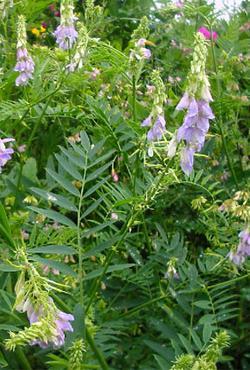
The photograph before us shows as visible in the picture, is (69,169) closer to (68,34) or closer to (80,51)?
(80,51)

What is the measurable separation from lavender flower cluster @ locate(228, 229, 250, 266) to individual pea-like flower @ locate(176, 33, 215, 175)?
0.42m

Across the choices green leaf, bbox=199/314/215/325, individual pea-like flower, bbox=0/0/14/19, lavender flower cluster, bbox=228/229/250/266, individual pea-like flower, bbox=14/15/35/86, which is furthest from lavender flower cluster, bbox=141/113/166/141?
individual pea-like flower, bbox=0/0/14/19

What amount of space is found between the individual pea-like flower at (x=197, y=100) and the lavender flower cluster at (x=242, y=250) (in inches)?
16.4

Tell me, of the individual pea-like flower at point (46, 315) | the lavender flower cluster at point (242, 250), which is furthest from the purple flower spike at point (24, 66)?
the individual pea-like flower at point (46, 315)

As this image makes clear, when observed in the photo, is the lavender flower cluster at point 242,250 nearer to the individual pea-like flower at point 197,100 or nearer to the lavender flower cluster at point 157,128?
the lavender flower cluster at point 157,128

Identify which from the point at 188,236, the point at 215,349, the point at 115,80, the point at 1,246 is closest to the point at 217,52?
the point at 115,80

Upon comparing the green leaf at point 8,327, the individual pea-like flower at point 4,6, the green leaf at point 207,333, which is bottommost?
the green leaf at point 8,327

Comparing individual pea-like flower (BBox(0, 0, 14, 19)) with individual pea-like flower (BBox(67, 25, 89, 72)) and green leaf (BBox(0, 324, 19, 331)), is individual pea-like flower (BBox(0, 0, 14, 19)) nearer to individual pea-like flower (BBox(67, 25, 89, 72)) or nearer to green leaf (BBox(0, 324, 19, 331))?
individual pea-like flower (BBox(67, 25, 89, 72))

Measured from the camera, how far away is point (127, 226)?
1424 mm

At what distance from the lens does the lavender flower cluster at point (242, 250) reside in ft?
5.17

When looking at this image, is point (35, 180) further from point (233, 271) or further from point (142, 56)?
point (233, 271)

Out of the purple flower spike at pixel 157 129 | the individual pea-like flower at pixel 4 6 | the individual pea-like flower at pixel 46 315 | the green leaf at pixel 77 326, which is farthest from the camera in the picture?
the individual pea-like flower at pixel 4 6

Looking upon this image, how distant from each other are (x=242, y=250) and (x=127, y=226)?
0.31 metres

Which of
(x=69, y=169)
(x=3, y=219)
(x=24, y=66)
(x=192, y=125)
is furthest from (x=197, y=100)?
(x=24, y=66)
